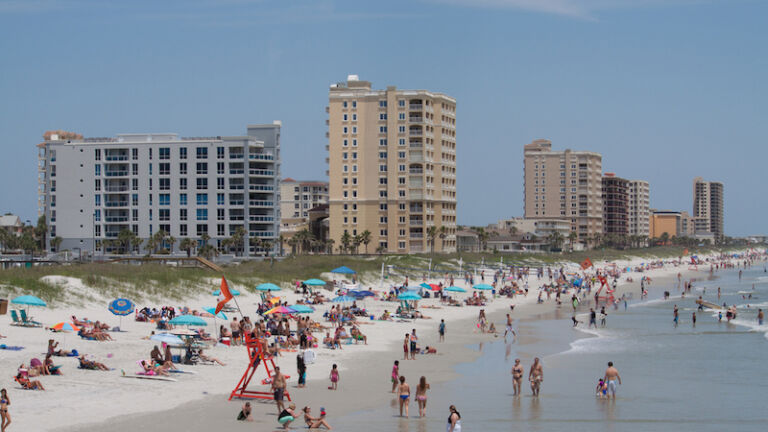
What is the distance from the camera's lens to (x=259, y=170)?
98.1 meters

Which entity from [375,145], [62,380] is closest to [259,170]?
[375,145]

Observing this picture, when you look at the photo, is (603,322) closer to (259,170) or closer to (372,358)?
(372,358)

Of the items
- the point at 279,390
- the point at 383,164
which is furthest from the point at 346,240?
the point at 279,390

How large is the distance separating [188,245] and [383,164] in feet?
102

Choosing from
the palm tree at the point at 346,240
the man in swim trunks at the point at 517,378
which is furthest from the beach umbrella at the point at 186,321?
the palm tree at the point at 346,240


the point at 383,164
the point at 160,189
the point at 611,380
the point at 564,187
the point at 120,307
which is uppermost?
the point at 564,187

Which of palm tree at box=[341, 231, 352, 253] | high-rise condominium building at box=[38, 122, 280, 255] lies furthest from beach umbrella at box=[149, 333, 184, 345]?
palm tree at box=[341, 231, 352, 253]

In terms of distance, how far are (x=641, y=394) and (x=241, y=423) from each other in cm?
1399

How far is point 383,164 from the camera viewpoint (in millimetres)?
112500

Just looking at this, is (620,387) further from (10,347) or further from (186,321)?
(10,347)

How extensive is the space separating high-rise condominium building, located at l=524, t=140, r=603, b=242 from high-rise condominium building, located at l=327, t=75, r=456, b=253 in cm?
8634

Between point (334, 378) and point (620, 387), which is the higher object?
point (334, 378)

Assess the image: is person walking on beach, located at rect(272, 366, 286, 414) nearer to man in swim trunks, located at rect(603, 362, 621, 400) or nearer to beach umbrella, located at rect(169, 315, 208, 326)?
beach umbrella, located at rect(169, 315, 208, 326)

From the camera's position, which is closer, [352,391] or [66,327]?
[352,391]
